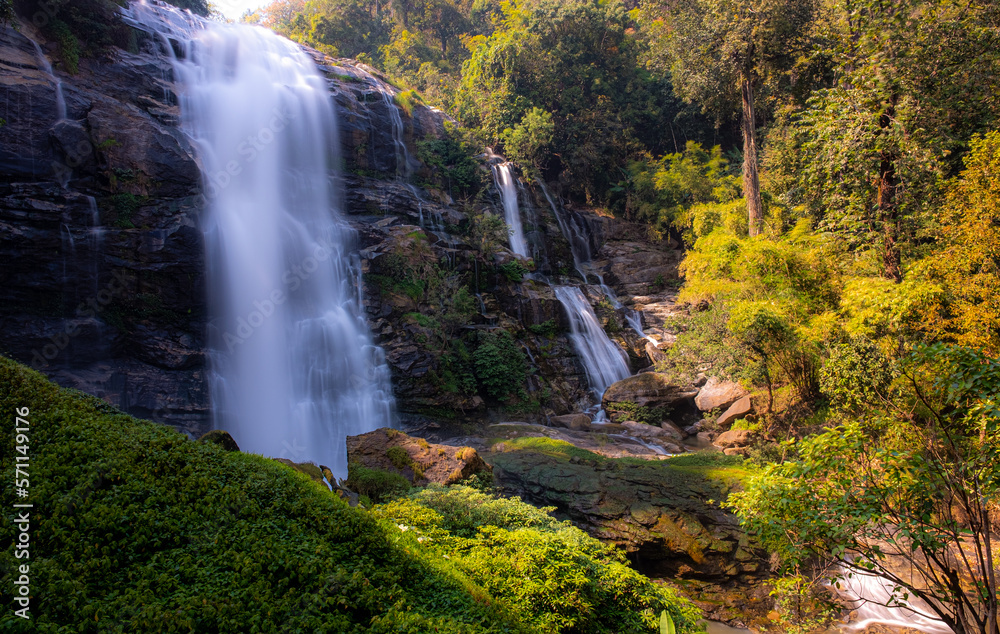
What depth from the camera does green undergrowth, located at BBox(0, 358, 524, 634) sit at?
284 centimetres

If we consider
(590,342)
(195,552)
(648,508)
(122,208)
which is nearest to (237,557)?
(195,552)

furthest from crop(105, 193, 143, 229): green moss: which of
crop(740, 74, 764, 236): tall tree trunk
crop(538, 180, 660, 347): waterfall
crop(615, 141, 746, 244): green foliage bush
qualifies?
crop(615, 141, 746, 244): green foliage bush

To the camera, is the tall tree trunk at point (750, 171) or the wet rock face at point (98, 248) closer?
the wet rock face at point (98, 248)

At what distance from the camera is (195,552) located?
3371mm

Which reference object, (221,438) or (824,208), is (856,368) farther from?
(824,208)

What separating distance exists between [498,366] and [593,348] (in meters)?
5.21

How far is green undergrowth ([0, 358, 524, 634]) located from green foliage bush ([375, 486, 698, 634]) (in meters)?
0.42

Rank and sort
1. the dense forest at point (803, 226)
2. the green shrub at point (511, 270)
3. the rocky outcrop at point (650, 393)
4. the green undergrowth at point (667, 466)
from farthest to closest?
the green shrub at point (511, 270) < the rocky outcrop at point (650, 393) < the green undergrowth at point (667, 466) < the dense forest at point (803, 226)

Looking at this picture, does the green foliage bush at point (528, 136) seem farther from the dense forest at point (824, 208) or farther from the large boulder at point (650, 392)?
the large boulder at point (650, 392)

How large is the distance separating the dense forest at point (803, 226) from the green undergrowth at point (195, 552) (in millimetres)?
197

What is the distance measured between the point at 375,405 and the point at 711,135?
94.0 ft

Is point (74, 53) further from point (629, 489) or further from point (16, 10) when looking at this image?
point (629, 489)

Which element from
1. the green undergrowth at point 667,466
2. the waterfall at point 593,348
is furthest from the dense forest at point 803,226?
the waterfall at point 593,348

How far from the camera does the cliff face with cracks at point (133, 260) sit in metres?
12.2
